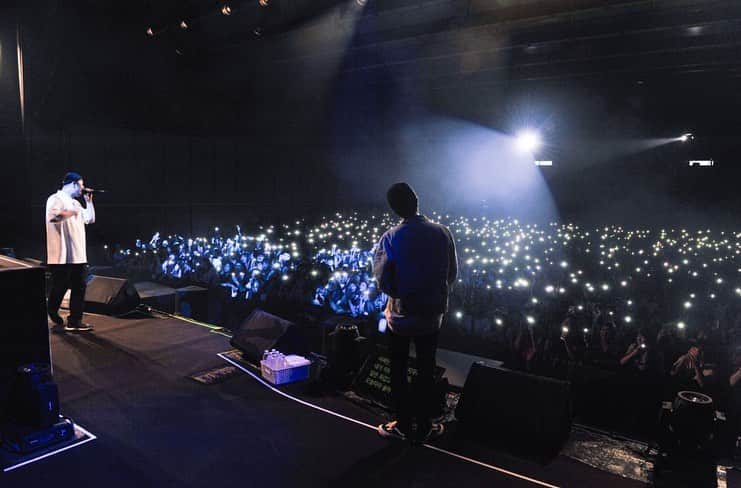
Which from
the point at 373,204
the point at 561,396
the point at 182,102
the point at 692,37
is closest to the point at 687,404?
the point at 561,396

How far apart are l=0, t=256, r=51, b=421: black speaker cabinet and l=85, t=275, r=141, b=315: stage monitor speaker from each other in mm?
2520

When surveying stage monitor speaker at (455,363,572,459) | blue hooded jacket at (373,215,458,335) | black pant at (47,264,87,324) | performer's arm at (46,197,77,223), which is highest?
performer's arm at (46,197,77,223)

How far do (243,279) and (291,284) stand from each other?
1230 mm

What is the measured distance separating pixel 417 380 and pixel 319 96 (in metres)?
10.2

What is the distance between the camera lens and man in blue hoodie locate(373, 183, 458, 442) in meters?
2.52

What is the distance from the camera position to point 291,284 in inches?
266

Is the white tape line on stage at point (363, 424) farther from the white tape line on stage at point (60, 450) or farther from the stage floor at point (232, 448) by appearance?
the white tape line on stage at point (60, 450)

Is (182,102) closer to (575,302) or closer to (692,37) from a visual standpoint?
(575,302)

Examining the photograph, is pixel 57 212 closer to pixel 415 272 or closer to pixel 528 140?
pixel 415 272

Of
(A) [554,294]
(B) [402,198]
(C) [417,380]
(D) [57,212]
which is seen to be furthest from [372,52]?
(C) [417,380]

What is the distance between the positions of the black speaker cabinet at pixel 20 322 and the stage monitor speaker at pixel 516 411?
238cm

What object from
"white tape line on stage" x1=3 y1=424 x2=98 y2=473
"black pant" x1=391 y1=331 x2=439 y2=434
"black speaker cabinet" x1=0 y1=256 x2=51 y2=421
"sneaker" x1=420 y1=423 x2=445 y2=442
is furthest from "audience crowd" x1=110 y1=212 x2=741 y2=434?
"black speaker cabinet" x1=0 y1=256 x2=51 y2=421

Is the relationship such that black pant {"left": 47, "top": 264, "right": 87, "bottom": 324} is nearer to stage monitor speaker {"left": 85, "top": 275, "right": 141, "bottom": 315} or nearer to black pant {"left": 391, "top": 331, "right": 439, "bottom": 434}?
stage monitor speaker {"left": 85, "top": 275, "right": 141, "bottom": 315}

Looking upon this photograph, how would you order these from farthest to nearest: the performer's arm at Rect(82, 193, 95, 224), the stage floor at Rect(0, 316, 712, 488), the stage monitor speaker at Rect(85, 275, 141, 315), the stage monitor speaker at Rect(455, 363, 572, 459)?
the stage monitor speaker at Rect(85, 275, 141, 315)
the performer's arm at Rect(82, 193, 95, 224)
the stage monitor speaker at Rect(455, 363, 572, 459)
the stage floor at Rect(0, 316, 712, 488)
